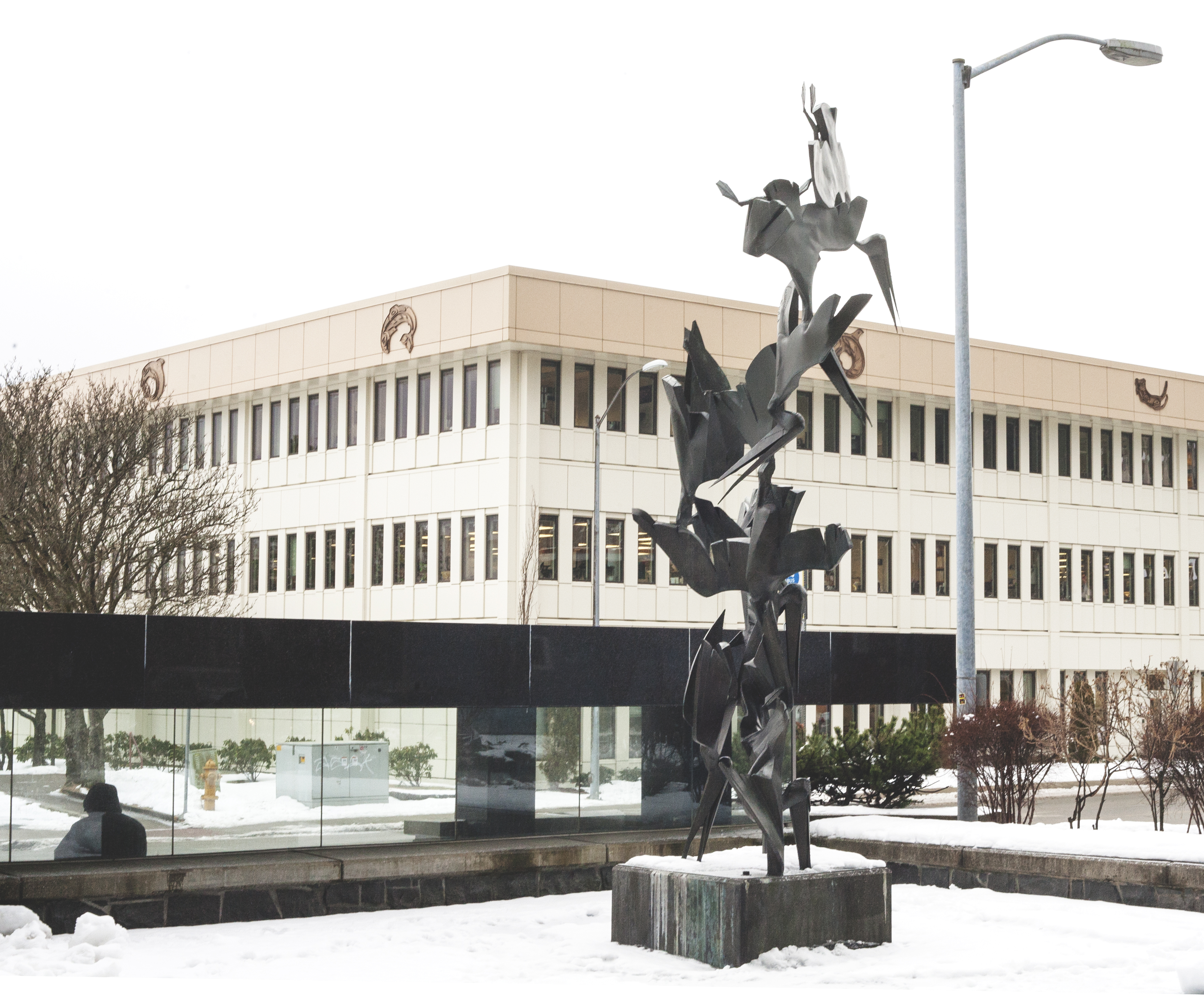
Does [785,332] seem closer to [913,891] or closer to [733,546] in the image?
[733,546]

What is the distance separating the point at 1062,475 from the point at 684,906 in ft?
142

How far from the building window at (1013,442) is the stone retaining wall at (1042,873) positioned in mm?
36258

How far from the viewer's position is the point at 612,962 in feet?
40.8

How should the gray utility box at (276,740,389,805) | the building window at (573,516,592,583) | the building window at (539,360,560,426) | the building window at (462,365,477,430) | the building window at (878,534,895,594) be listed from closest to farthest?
the gray utility box at (276,740,389,805), the building window at (539,360,560,426), the building window at (573,516,592,583), the building window at (462,365,477,430), the building window at (878,534,895,594)

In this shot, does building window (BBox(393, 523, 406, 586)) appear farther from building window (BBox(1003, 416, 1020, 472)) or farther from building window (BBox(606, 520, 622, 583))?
building window (BBox(1003, 416, 1020, 472))

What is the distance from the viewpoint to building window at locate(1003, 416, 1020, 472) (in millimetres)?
51812

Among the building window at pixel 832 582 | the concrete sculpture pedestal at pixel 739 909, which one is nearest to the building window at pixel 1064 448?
the building window at pixel 832 582

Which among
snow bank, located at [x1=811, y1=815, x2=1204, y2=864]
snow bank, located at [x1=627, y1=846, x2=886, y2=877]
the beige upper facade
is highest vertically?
the beige upper facade

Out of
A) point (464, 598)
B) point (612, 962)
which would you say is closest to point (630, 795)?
point (612, 962)

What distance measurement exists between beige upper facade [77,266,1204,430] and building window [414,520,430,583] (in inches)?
180

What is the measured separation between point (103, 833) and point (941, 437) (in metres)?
38.6

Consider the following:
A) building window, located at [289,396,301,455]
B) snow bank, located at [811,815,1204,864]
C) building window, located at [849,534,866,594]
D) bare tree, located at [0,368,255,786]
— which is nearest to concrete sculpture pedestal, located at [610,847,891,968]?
snow bank, located at [811,815,1204,864]

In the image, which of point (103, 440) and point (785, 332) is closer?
point (785, 332)

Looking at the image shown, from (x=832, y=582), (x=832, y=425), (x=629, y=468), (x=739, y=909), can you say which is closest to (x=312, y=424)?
(x=629, y=468)
